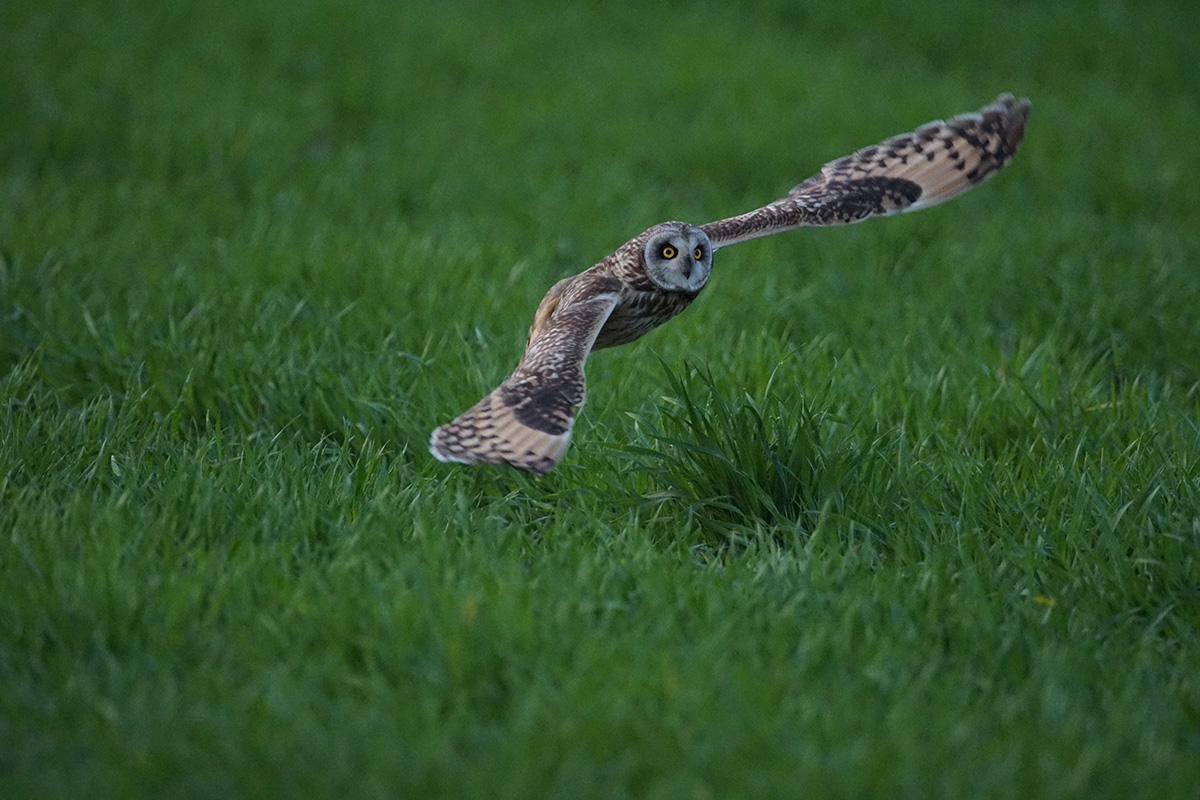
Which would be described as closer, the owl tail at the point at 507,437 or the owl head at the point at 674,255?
the owl tail at the point at 507,437

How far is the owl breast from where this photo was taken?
338cm

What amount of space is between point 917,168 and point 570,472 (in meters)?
1.55

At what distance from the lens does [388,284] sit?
515 centimetres

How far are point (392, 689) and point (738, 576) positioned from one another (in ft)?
3.15

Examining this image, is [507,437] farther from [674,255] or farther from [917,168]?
[917,168]

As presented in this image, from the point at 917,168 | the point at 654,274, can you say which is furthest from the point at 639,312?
the point at 917,168

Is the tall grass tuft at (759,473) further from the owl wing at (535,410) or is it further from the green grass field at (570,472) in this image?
the owl wing at (535,410)

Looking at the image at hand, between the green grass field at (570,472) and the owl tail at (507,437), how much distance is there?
36 centimetres

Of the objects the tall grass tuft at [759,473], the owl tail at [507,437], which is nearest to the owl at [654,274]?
the owl tail at [507,437]

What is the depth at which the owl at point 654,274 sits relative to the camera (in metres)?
2.75

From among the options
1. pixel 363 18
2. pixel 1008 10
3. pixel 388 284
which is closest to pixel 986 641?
pixel 388 284

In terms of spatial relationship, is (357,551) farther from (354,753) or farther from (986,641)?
(986,641)

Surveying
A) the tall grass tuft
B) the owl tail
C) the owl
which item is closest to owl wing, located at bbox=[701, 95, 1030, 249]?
the owl

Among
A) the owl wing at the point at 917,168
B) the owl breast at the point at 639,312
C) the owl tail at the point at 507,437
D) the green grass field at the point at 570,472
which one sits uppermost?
the owl wing at the point at 917,168
